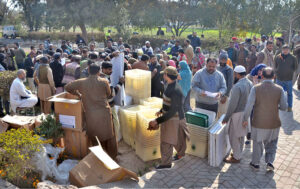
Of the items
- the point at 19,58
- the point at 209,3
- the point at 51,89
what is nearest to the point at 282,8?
the point at 209,3

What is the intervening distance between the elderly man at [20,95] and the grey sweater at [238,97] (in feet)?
15.6

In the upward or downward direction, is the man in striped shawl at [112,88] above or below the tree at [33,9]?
below

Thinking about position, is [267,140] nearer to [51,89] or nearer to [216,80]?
[216,80]

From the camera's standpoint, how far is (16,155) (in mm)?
4137

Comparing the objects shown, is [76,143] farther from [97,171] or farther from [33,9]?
[33,9]

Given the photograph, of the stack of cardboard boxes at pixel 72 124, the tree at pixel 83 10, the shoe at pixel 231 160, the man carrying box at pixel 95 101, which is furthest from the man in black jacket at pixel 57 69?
the tree at pixel 83 10

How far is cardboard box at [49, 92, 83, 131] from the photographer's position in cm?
529

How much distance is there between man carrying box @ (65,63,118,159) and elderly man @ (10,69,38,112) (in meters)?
2.45

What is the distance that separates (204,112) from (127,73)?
6.75 feet

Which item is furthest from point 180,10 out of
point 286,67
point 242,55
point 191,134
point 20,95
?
point 191,134

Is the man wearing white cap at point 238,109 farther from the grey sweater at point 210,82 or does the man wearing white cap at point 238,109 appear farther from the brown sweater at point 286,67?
the brown sweater at point 286,67

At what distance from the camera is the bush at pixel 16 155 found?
4.12 m

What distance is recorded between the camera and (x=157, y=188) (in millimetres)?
4773

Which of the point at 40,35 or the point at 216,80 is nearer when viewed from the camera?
the point at 216,80
